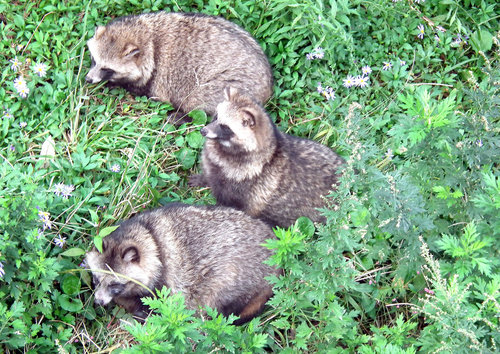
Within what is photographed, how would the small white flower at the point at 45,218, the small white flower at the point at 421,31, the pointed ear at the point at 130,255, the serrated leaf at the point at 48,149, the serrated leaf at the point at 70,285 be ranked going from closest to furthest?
the small white flower at the point at 45,218, the pointed ear at the point at 130,255, the serrated leaf at the point at 70,285, the serrated leaf at the point at 48,149, the small white flower at the point at 421,31

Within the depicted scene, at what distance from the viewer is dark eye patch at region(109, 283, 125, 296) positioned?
382 cm

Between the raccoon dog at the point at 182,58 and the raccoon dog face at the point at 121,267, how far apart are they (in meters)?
1.58

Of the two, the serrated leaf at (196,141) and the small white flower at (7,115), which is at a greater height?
the small white flower at (7,115)

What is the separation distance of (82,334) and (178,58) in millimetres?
2443

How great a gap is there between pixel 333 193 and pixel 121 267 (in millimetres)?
1659

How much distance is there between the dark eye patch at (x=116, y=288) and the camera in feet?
12.5

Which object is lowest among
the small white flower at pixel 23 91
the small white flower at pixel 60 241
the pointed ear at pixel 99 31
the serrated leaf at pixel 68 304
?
the serrated leaf at pixel 68 304

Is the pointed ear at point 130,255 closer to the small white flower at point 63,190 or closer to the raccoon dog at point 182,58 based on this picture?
the small white flower at point 63,190

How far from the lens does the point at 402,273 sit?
12.1 feet

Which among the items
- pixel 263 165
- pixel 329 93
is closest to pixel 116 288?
pixel 263 165

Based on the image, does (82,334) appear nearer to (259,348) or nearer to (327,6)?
(259,348)

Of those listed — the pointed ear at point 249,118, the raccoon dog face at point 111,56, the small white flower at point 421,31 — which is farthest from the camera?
the small white flower at point 421,31

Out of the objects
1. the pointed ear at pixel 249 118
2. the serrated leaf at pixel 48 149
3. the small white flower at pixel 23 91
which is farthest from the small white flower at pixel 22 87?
the pointed ear at pixel 249 118

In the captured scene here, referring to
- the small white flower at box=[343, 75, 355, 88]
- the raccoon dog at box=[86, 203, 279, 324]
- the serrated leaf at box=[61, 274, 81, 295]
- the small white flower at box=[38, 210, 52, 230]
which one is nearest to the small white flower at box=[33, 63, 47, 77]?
the small white flower at box=[38, 210, 52, 230]
